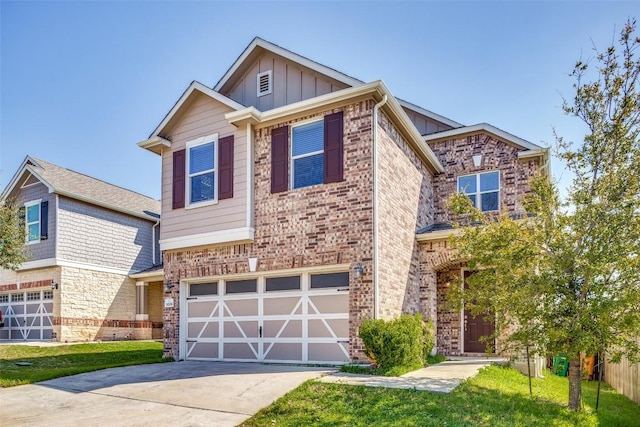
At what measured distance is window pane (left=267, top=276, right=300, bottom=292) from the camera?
12188 mm

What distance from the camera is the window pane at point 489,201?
51.4 ft

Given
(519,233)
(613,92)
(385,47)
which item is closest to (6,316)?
(385,47)

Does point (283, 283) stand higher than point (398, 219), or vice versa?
point (398, 219)

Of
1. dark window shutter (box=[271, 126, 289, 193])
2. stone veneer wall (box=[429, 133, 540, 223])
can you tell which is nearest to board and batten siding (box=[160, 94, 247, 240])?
dark window shutter (box=[271, 126, 289, 193])

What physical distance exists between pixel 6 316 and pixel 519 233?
22.8 meters

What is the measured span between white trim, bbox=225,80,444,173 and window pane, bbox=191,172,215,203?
1.76m

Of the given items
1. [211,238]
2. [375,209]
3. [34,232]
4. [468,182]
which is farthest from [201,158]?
[34,232]

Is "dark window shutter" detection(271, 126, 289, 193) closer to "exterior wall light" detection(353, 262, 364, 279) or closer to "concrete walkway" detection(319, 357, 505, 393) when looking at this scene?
"exterior wall light" detection(353, 262, 364, 279)

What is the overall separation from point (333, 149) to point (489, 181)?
663cm

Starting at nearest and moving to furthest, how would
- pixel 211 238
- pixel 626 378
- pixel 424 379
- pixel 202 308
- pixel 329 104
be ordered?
pixel 424 379
pixel 329 104
pixel 626 378
pixel 211 238
pixel 202 308

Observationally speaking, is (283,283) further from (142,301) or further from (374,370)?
(142,301)

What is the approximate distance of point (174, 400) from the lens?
8578 mm

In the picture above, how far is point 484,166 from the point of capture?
626 inches

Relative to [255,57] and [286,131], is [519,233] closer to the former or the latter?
[286,131]
